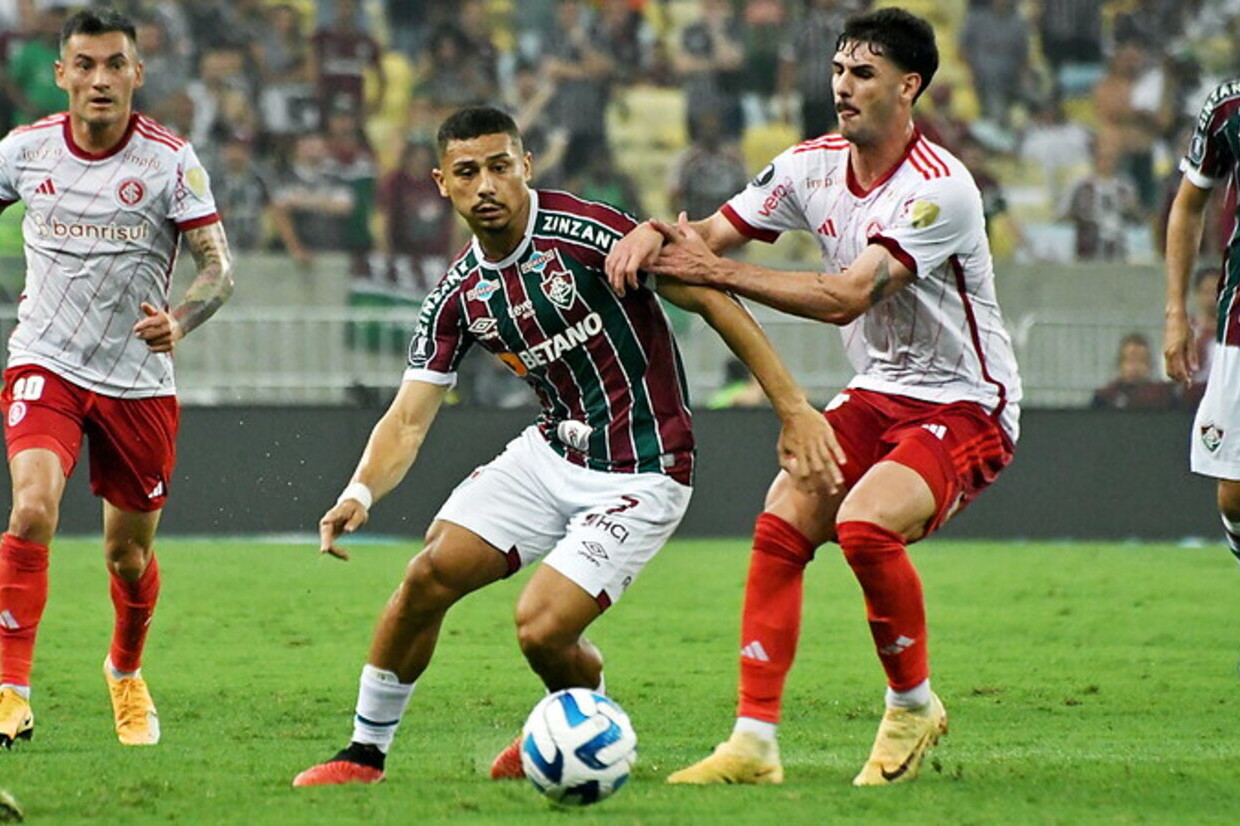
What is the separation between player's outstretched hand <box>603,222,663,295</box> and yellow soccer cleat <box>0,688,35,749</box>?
2592 millimetres

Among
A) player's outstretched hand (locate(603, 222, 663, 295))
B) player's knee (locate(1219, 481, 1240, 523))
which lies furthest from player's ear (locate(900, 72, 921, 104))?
player's knee (locate(1219, 481, 1240, 523))

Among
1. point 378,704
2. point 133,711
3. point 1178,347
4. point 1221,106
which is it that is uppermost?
point 1221,106

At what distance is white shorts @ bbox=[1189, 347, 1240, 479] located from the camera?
→ 7281 mm

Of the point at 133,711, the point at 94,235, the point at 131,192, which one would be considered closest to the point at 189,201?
the point at 131,192

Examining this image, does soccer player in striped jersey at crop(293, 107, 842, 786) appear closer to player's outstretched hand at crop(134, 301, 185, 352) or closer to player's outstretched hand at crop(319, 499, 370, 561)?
player's outstretched hand at crop(319, 499, 370, 561)

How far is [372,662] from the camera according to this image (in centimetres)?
609

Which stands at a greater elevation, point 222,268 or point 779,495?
point 222,268

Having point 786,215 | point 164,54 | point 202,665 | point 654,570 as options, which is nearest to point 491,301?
point 786,215

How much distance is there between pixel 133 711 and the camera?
7.29 metres

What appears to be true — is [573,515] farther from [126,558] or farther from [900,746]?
[126,558]

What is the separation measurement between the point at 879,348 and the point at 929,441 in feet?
1.32

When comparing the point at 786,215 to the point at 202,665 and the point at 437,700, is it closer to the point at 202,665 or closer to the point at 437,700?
the point at 437,700

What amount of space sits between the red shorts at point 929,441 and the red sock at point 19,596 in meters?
2.82

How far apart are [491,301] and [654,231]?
58 centimetres
